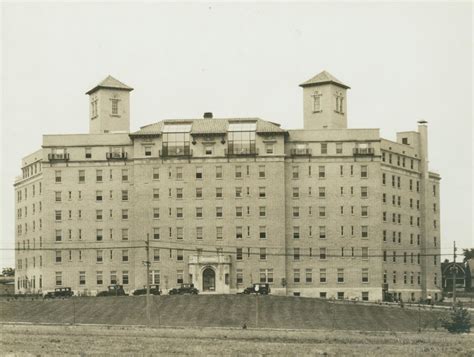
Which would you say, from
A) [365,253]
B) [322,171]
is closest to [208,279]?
[322,171]

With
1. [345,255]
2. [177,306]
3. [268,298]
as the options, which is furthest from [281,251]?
[177,306]

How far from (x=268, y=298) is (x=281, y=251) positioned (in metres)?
16.8

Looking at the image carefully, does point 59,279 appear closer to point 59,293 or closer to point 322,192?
point 59,293

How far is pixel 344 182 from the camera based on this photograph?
5418 inches

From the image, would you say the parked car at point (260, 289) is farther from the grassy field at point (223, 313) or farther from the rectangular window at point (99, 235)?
the rectangular window at point (99, 235)

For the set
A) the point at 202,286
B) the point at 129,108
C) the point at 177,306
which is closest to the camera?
the point at 177,306

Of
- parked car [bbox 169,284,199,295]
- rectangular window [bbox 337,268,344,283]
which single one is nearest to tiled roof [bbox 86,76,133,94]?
parked car [bbox 169,284,199,295]

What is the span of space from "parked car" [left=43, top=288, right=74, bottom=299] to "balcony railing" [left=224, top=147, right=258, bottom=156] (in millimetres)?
25581

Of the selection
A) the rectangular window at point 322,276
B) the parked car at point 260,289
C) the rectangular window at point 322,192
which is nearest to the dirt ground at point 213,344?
the parked car at point 260,289

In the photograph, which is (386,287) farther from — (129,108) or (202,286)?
(129,108)

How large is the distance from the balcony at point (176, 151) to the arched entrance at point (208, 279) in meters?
14.6

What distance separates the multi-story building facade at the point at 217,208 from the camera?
136 m

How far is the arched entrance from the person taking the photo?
13562 centimetres

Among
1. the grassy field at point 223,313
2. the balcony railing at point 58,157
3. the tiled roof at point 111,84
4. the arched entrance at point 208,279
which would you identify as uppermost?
the tiled roof at point 111,84
